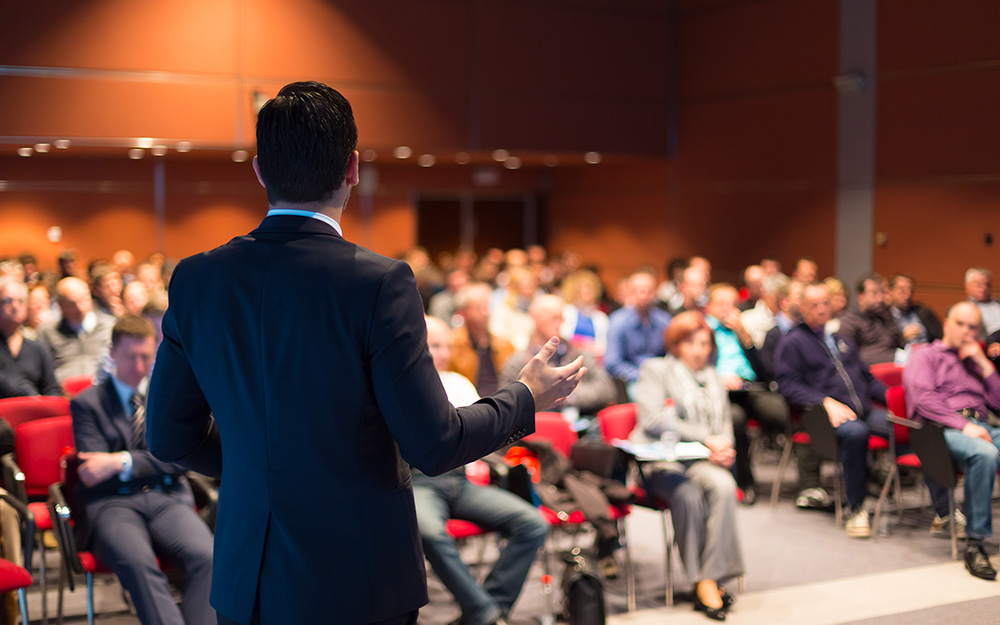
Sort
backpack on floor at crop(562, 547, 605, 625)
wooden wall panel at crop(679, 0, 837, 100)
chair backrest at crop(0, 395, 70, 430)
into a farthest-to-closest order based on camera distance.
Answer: wooden wall panel at crop(679, 0, 837, 100), chair backrest at crop(0, 395, 70, 430), backpack on floor at crop(562, 547, 605, 625)

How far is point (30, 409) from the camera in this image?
197 inches

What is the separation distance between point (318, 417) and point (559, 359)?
14.7 ft

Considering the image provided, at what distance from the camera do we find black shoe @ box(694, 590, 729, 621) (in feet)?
14.9

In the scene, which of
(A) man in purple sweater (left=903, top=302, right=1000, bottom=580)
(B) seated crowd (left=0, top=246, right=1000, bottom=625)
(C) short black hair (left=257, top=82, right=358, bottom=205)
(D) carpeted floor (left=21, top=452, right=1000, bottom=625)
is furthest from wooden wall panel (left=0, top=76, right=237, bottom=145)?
(C) short black hair (left=257, top=82, right=358, bottom=205)

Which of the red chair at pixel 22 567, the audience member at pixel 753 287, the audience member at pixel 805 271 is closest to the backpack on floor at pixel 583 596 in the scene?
the red chair at pixel 22 567

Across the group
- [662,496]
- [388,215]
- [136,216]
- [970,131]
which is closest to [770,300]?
[970,131]

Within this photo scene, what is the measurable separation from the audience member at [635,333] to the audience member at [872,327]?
5.15 feet

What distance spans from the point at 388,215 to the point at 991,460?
1053 cm

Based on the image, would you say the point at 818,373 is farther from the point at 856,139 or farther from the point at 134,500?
the point at 856,139

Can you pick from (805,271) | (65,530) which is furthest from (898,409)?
(65,530)

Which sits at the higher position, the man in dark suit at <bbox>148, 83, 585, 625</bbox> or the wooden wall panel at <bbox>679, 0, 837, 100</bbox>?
the wooden wall panel at <bbox>679, 0, 837, 100</bbox>

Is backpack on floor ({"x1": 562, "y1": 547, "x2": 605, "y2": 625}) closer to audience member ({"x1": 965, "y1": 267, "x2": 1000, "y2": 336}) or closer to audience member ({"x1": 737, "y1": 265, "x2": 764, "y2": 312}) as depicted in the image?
audience member ({"x1": 965, "y1": 267, "x2": 1000, "y2": 336})

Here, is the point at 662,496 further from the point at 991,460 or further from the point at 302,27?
the point at 302,27

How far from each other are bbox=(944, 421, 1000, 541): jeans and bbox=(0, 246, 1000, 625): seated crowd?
0.04ft
